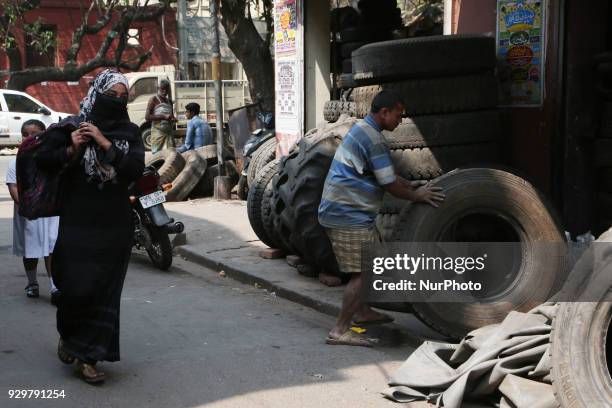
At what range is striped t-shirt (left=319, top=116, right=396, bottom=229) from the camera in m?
5.64

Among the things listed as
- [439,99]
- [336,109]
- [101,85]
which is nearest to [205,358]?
[101,85]

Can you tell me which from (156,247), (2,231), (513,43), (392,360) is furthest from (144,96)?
(392,360)

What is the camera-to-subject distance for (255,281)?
8.35 meters

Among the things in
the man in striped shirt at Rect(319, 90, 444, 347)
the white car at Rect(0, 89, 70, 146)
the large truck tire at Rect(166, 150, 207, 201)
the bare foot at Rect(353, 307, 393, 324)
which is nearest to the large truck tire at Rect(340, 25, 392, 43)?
the large truck tire at Rect(166, 150, 207, 201)

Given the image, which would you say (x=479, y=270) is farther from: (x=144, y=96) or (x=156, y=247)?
(x=144, y=96)

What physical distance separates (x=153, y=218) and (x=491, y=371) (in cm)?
507

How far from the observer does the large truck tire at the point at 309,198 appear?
745 centimetres

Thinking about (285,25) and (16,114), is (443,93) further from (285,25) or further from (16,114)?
(16,114)

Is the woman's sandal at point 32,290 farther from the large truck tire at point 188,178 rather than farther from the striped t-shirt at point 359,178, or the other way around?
the large truck tire at point 188,178

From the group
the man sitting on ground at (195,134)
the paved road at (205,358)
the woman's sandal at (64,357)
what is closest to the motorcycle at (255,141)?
the man sitting on ground at (195,134)

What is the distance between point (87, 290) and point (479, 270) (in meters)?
2.70

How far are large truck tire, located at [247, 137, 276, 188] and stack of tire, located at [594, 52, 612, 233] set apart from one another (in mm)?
6043

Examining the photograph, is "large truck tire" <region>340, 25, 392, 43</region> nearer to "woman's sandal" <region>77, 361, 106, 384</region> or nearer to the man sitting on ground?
the man sitting on ground

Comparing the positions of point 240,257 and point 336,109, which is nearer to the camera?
point 336,109
